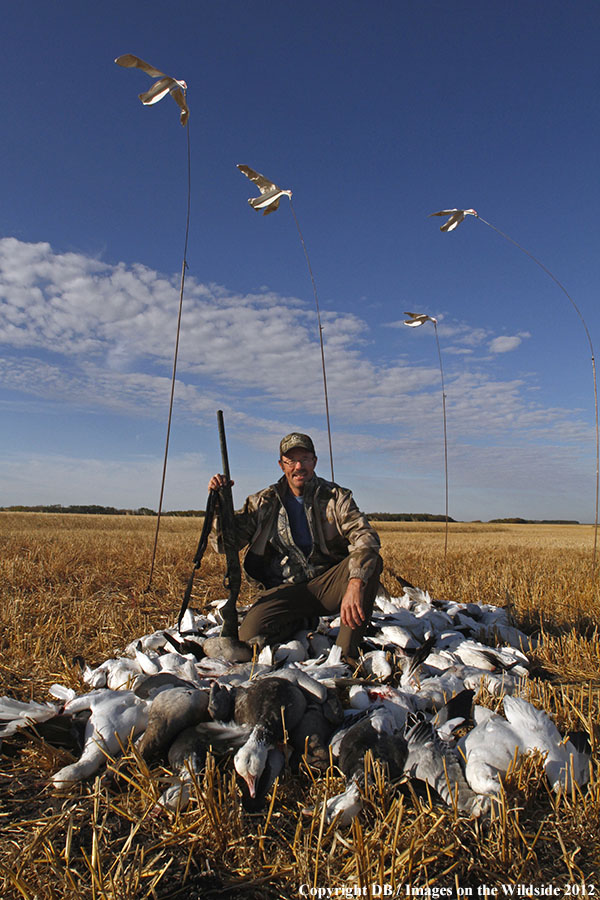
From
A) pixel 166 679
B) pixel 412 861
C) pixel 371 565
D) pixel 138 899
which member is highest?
pixel 371 565

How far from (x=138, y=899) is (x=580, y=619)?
496 centimetres

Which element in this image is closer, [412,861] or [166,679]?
[412,861]

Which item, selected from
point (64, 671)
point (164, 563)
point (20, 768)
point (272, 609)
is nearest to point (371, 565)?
point (272, 609)

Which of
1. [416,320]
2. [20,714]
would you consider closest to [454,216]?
[416,320]

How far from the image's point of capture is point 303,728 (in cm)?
252

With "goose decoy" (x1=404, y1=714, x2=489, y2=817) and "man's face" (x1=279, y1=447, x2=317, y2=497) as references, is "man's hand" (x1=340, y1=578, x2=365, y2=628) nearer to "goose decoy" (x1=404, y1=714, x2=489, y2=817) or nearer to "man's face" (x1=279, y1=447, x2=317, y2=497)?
"man's face" (x1=279, y1=447, x2=317, y2=497)

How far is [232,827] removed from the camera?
197cm

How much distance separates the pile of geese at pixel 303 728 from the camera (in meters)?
2.22

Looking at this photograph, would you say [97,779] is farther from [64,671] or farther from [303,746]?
[64,671]

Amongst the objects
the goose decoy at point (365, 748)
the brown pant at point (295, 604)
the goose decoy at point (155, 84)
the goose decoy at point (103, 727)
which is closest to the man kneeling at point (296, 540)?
the brown pant at point (295, 604)

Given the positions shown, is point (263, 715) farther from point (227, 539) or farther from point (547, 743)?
point (227, 539)

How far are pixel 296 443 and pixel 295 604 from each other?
1.39 m

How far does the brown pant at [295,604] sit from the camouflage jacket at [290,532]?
0.14 m

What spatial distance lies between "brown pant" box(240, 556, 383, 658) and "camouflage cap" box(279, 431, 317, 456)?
3.30ft
